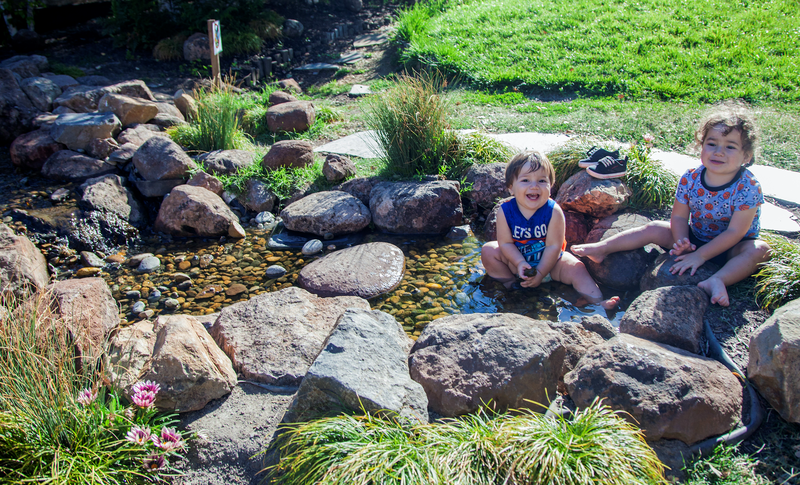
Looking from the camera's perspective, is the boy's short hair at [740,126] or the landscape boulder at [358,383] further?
the boy's short hair at [740,126]

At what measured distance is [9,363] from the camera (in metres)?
2.14

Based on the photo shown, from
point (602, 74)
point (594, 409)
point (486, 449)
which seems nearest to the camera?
point (486, 449)

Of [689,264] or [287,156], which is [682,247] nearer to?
[689,264]

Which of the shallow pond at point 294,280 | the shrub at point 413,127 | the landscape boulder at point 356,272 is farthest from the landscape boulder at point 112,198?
the shrub at point 413,127

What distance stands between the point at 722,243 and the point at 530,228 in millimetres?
1169

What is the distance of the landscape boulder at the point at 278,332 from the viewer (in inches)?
103

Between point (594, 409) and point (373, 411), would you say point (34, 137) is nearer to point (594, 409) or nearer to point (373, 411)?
point (373, 411)

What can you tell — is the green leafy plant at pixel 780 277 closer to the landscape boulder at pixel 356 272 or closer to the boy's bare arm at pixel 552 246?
the boy's bare arm at pixel 552 246

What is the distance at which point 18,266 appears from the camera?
3.43m

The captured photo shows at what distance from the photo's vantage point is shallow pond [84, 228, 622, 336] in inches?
138

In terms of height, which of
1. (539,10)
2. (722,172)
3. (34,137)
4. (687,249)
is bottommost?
(34,137)

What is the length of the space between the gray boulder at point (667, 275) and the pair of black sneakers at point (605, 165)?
919mm

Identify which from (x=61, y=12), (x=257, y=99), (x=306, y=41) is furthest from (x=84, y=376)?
(x=61, y=12)

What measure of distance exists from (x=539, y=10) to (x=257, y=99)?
665 cm
